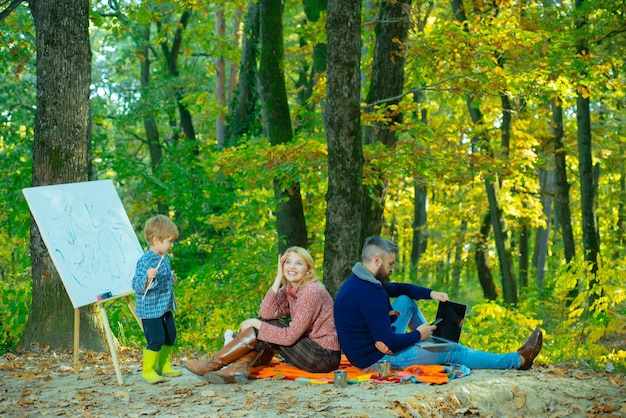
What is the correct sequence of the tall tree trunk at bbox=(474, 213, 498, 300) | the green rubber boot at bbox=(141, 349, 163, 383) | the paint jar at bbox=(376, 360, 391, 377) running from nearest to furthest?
the paint jar at bbox=(376, 360, 391, 377) → the green rubber boot at bbox=(141, 349, 163, 383) → the tall tree trunk at bbox=(474, 213, 498, 300)

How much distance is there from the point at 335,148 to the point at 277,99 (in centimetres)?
378

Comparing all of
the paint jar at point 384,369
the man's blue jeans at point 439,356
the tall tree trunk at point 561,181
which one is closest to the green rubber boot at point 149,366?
the paint jar at point 384,369

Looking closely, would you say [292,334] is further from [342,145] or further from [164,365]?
[342,145]

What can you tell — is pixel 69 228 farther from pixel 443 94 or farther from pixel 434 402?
pixel 443 94

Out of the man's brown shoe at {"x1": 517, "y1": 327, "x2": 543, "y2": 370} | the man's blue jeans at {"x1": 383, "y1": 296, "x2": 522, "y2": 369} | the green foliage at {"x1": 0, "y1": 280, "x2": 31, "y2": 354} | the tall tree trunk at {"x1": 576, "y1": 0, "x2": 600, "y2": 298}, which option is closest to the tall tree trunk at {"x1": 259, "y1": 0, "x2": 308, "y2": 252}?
the green foliage at {"x1": 0, "y1": 280, "x2": 31, "y2": 354}

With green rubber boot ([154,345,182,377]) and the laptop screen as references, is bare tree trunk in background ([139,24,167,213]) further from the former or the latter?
the laptop screen

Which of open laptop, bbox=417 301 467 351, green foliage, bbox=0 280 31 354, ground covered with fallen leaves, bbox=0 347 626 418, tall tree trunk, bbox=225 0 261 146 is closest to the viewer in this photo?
ground covered with fallen leaves, bbox=0 347 626 418

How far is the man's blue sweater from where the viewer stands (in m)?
6.94

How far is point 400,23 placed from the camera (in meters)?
11.7

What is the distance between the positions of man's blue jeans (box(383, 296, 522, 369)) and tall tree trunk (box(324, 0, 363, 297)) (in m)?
2.11

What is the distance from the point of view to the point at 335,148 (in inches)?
381

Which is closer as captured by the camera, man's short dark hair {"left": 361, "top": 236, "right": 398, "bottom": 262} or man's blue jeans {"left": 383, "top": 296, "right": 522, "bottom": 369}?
man's short dark hair {"left": 361, "top": 236, "right": 398, "bottom": 262}

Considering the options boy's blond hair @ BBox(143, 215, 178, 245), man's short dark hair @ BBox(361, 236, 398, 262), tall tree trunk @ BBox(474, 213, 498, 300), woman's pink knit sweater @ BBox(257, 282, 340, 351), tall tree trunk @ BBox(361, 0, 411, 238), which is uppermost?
tall tree trunk @ BBox(361, 0, 411, 238)

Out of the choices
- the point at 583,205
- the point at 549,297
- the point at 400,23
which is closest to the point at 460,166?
the point at 400,23
